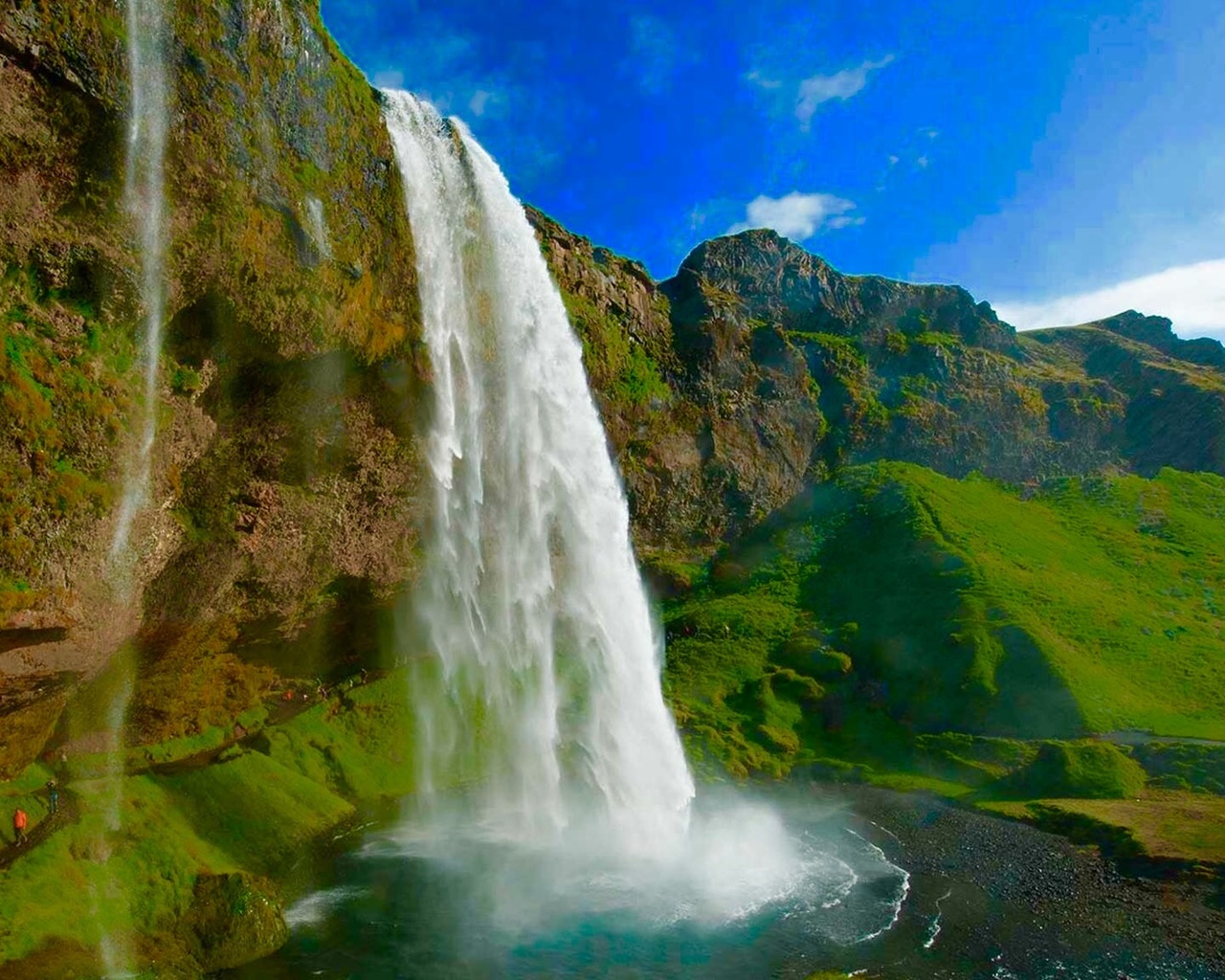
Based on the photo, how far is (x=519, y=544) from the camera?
35.2 metres

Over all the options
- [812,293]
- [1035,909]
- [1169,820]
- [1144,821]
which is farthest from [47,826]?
[812,293]

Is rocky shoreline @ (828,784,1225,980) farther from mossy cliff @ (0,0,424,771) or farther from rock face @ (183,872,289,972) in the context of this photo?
mossy cliff @ (0,0,424,771)

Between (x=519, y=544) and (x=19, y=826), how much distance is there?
19644 millimetres

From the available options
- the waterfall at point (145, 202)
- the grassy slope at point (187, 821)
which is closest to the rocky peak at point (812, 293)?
the grassy slope at point (187, 821)

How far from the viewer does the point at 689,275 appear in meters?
73.1

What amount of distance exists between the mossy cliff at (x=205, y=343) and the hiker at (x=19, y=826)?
6.61 ft

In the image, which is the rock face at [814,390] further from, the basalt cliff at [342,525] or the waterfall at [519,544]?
the waterfall at [519,544]

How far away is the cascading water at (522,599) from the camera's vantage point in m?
30.5

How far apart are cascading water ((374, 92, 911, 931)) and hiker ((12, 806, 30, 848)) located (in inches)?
483

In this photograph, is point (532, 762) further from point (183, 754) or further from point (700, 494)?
point (700, 494)

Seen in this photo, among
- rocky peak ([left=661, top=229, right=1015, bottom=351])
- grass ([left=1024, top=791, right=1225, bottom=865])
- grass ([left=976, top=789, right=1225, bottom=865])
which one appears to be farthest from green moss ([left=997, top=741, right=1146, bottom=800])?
rocky peak ([left=661, top=229, right=1015, bottom=351])

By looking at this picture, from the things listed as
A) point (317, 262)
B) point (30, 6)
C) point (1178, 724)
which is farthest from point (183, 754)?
point (1178, 724)

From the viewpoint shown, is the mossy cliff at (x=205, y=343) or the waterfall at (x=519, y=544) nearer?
the mossy cliff at (x=205, y=343)

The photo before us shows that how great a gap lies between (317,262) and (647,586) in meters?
41.1
